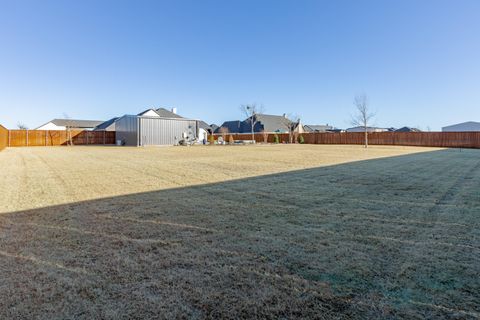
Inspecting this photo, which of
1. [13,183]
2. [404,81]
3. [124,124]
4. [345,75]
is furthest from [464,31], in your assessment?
[124,124]

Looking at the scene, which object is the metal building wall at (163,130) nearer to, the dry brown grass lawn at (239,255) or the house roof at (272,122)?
the house roof at (272,122)

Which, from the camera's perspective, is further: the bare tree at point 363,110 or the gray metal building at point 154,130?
the bare tree at point 363,110

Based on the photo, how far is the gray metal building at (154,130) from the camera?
83.0 ft

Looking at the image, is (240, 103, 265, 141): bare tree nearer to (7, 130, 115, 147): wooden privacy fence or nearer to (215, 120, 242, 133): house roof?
(215, 120, 242, 133): house roof

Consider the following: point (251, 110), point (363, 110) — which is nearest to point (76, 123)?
point (251, 110)

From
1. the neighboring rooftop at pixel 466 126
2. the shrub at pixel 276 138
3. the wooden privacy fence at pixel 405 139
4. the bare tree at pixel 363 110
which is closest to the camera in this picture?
the wooden privacy fence at pixel 405 139

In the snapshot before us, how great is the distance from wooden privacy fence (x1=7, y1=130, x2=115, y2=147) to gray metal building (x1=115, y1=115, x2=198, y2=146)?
306 cm

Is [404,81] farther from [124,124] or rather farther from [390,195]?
[124,124]

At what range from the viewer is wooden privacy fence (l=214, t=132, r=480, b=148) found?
26834 millimetres

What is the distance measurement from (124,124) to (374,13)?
23.1 meters

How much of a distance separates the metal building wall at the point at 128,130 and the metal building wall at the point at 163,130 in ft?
2.16

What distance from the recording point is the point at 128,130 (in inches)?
1061

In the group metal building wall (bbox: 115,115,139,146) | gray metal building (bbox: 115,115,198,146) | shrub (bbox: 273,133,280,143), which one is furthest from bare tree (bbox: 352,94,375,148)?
metal building wall (bbox: 115,115,139,146)

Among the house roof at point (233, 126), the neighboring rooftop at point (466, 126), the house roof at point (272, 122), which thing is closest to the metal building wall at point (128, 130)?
the house roof at point (272, 122)
